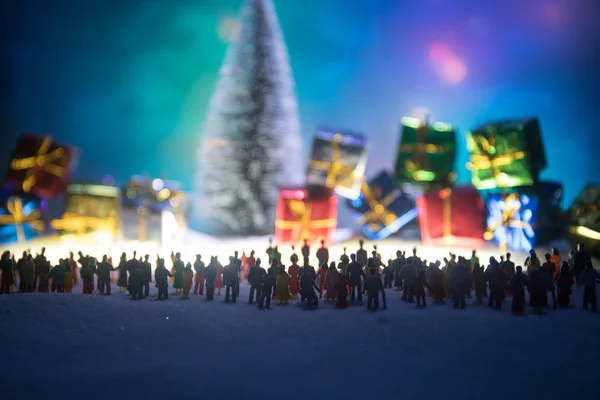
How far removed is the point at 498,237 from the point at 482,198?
2000 millimetres

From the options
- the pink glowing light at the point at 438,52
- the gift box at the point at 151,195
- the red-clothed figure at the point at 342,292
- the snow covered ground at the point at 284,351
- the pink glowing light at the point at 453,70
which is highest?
the pink glowing light at the point at 438,52

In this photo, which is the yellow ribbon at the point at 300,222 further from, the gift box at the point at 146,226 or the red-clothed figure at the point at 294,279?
the red-clothed figure at the point at 294,279

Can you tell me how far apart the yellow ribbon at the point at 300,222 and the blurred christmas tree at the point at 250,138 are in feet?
14.0

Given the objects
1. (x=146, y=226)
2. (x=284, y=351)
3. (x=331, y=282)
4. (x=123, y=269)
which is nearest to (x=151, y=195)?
(x=146, y=226)

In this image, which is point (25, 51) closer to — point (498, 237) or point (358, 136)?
point (358, 136)

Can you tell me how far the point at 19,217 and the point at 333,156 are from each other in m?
15.9

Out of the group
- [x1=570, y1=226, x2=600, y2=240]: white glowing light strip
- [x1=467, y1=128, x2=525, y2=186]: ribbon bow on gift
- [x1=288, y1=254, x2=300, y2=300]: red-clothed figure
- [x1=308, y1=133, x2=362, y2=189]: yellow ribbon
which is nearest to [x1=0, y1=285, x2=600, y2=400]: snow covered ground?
[x1=288, y1=254, x2=300, y2=300]: red-clothed figure

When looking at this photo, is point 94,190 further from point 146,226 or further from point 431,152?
point 431,152

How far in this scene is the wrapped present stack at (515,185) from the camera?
17531 millimetres

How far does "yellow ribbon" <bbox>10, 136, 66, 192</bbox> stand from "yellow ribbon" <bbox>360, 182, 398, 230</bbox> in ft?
52.7

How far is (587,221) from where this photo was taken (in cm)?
1585

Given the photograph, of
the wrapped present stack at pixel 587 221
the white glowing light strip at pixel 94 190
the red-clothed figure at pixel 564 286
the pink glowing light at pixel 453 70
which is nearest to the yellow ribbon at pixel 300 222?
the white glowing light strip at pixel 94 190

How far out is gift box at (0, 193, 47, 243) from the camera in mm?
A: 20719

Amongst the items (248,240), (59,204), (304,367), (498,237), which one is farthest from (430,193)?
(59,204)
